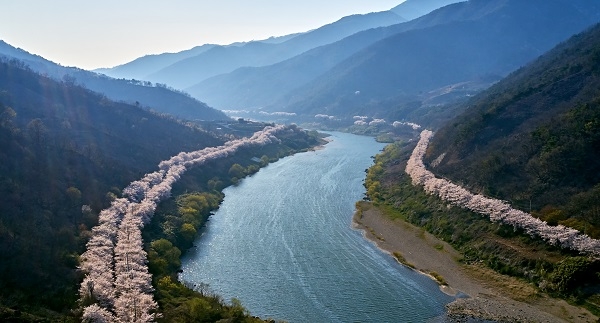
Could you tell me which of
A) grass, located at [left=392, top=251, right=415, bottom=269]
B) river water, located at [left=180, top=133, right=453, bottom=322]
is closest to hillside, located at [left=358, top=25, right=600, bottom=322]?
grass, located at [left=392, top=251, right=415, bottom=269]

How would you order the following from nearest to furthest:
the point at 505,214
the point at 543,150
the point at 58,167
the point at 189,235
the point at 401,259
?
1. the point at 505,214
2. the point at 401,259
3. the point at 189,235
4. the point at 543,150
5. the point at 58,167

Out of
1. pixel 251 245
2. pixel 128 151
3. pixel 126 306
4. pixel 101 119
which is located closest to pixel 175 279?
pixel 126 306

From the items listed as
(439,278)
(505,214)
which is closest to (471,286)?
(439,278)

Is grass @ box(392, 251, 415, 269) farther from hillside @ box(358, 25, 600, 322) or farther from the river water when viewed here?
hillside @ box(358, 25, 600, 322)

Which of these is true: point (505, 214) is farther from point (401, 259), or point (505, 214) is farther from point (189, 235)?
point (189, 235)

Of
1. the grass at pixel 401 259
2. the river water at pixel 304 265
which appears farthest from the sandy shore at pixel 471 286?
the river water at pixel 304 265

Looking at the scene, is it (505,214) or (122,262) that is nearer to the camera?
(122,262)

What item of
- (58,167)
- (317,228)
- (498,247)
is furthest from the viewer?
(58,167)

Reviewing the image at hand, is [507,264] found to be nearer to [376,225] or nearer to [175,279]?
[376,225]
